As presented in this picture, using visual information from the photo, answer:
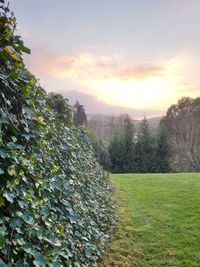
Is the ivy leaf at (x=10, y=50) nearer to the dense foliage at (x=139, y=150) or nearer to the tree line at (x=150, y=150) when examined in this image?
the tree line at (x=150, y=150)

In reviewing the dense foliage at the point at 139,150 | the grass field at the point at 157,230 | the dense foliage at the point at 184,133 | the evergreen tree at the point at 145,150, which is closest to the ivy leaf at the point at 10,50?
the grass field at the point at 157,230

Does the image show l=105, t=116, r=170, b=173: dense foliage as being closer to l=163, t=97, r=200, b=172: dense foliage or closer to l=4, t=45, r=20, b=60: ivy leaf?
l=163, t=97, r=200, b=172: dense foliage

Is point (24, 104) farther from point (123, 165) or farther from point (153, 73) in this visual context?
point (123, 165)

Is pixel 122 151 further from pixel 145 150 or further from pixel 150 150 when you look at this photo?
pixel 150 150

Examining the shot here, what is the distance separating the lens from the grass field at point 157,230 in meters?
4.43

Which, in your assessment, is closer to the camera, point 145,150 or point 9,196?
point 9,196

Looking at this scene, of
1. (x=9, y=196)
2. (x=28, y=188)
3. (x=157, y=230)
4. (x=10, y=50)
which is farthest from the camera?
(x=157, y=230)

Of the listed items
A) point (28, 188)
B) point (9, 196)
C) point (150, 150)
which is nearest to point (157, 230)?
point (28, 188)

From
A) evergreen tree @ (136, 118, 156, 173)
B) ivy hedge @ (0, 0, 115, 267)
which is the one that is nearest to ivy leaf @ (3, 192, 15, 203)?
ivy hedge @ (0, 0, 115, 267)

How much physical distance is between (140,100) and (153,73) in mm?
1380

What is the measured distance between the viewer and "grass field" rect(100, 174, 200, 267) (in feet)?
14.5

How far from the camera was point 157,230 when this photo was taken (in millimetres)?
5902

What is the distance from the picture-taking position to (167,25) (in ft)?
29.4

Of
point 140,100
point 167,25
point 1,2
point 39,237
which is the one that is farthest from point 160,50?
point 39,237
